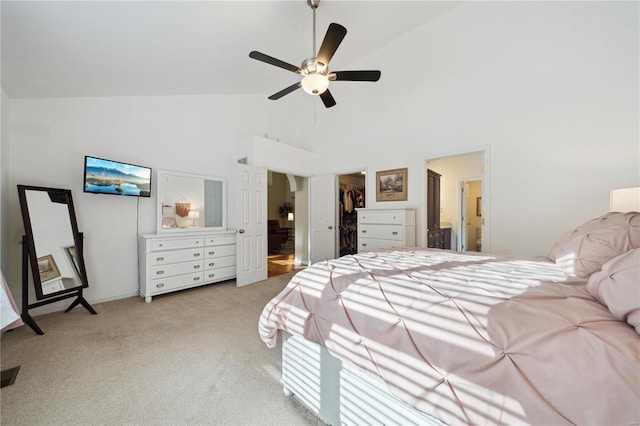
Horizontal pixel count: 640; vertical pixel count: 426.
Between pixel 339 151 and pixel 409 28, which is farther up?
pixel 409 28

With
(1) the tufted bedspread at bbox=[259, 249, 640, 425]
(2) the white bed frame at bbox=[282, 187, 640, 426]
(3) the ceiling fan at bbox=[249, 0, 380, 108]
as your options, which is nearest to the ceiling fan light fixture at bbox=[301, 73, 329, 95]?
(3) the ceiling fan at bbox=[249, 0, 380, 108]

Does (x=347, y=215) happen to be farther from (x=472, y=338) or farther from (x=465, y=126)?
(x=472, y=338)

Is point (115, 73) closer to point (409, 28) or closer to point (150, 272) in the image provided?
point (150, 272)

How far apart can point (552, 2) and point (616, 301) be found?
3.41 m

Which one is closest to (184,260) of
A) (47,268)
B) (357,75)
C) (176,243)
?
(176,243)

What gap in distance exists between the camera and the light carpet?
133cm

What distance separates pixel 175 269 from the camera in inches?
131

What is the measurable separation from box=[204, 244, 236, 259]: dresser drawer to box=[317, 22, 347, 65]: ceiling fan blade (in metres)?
2.97

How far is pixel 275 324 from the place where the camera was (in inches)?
55.2

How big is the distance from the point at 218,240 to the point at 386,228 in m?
2.59

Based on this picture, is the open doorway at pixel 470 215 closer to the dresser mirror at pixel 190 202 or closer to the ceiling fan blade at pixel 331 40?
the ceiling fan blade at pixel 331 40

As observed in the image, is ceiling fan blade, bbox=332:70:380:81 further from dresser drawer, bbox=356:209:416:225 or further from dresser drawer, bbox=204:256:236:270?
dresser drawer, bbox=204:256:236:270

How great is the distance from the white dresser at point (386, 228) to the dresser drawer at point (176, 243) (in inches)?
96.5


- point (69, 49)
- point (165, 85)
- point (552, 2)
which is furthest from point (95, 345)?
point (552, 2)
